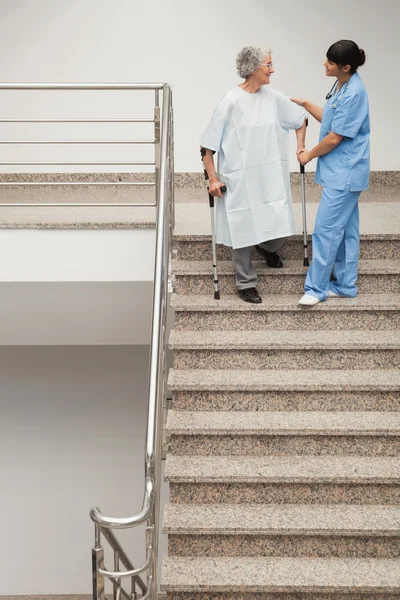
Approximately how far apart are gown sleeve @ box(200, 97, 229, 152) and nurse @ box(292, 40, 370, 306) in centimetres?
50

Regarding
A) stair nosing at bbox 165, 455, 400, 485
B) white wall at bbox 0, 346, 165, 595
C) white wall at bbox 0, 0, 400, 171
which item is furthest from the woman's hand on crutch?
white wall at bbox 0, 346, 165, 595

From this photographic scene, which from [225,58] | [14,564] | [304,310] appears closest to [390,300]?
[304,310]

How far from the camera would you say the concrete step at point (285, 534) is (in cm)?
322

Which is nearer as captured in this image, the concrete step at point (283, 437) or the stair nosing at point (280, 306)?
the concrete step at point (283, 437)

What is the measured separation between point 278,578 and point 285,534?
193mm

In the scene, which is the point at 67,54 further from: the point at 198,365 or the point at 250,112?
the point at 198,365

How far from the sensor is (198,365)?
3857 millimetres

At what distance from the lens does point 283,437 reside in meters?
3.54

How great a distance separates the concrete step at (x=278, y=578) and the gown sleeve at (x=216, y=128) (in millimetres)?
2120

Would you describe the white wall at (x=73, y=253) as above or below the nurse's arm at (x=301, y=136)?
below

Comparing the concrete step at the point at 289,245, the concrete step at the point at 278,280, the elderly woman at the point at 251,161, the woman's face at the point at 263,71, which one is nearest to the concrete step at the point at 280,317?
the elderly woman at the point at 251,161

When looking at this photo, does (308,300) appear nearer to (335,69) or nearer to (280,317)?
(280,317)

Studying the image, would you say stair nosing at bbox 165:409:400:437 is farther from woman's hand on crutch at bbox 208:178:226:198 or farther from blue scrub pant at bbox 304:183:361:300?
woman's hand on crutch at bbox 208:178:226:198

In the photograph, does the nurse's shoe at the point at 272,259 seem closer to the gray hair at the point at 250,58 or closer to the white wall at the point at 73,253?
the white wall at the point at 73,253
